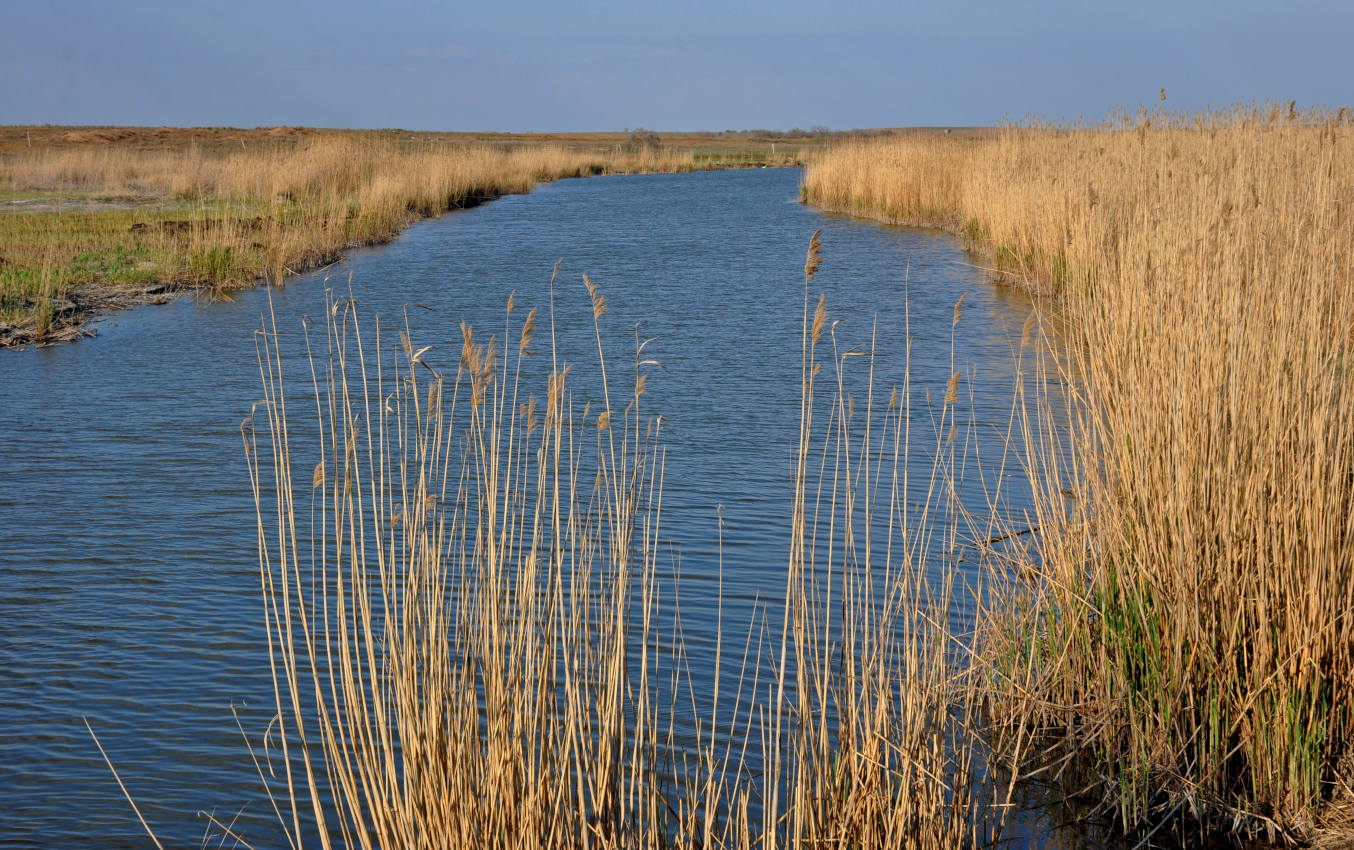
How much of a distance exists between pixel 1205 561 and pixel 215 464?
5733mm

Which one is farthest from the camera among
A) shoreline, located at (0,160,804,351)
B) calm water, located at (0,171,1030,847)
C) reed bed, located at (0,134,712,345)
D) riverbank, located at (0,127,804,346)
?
reed bed, located at (0,134,712,345)

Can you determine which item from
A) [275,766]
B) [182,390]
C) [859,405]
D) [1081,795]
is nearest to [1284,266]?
[1081,795]

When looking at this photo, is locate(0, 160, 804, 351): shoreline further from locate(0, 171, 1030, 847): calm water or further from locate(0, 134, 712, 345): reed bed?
locate(0, 171, 1030, 847): calm water

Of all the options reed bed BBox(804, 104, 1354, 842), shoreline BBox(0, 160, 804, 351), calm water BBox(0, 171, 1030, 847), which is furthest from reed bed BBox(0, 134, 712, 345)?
reed bed BBox(804, 104, 1354, 842)

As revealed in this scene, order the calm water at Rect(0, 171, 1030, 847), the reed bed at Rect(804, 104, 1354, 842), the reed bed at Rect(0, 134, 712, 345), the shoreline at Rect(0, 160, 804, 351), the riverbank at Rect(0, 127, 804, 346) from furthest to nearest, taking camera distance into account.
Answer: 1. the reed bed at Rect(0, 134, 712, 345)
2. the riverbank at Rect(0, 127, 804, 346)
3. the shoreline at Rect(0, 160, 804, 351)
4. the calm water at Rect(0, 171, 1030, 847)
5. the reed bed at Rect(804, 104, 1354, 842)

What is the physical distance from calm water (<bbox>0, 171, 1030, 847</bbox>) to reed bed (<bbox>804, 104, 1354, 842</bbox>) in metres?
0.78

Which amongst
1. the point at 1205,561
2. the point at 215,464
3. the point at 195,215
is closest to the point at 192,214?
the point at 195,215

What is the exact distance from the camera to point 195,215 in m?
18.2

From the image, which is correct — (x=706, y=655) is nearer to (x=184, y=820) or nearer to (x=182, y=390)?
(x=184, y=820)

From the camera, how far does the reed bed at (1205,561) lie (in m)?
2.92

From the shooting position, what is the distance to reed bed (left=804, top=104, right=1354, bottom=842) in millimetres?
2916

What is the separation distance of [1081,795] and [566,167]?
1682 inches

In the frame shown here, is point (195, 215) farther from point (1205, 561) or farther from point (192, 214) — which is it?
point (1205, 561)

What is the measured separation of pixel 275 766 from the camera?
370cm
